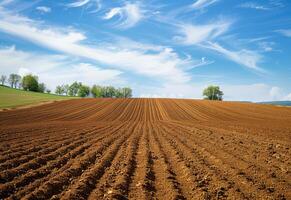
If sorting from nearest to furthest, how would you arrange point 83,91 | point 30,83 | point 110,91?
point 30,83
point 83,91
point 110,91

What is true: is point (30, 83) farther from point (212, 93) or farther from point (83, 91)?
point (212, 93)

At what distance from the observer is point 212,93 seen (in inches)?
5034

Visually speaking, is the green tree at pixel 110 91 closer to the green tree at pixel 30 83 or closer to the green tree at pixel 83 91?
the green tree at pixel 83 91

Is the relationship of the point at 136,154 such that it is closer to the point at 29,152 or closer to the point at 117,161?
the point at 117,161

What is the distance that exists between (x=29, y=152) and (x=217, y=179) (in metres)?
7.67

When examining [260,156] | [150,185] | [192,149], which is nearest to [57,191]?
[150,185]

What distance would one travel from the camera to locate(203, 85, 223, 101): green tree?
127875 mm

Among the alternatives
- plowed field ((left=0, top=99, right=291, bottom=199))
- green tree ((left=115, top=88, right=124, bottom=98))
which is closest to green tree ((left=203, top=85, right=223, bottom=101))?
green tree ((left=115, top=88, right=124, bottom=98))

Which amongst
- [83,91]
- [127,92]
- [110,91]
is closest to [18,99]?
[83,91]

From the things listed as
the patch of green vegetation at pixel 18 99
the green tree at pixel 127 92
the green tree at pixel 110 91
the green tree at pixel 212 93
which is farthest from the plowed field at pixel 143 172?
the green tree at pixel 127 92

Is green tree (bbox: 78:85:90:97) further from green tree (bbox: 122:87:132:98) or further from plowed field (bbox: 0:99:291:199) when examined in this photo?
plowed field (bbox: 0:99:291:199)

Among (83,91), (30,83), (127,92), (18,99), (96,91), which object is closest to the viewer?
(18,99)

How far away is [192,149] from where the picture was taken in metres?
12.7

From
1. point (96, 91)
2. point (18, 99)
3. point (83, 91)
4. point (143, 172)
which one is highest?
point (96, 91)
